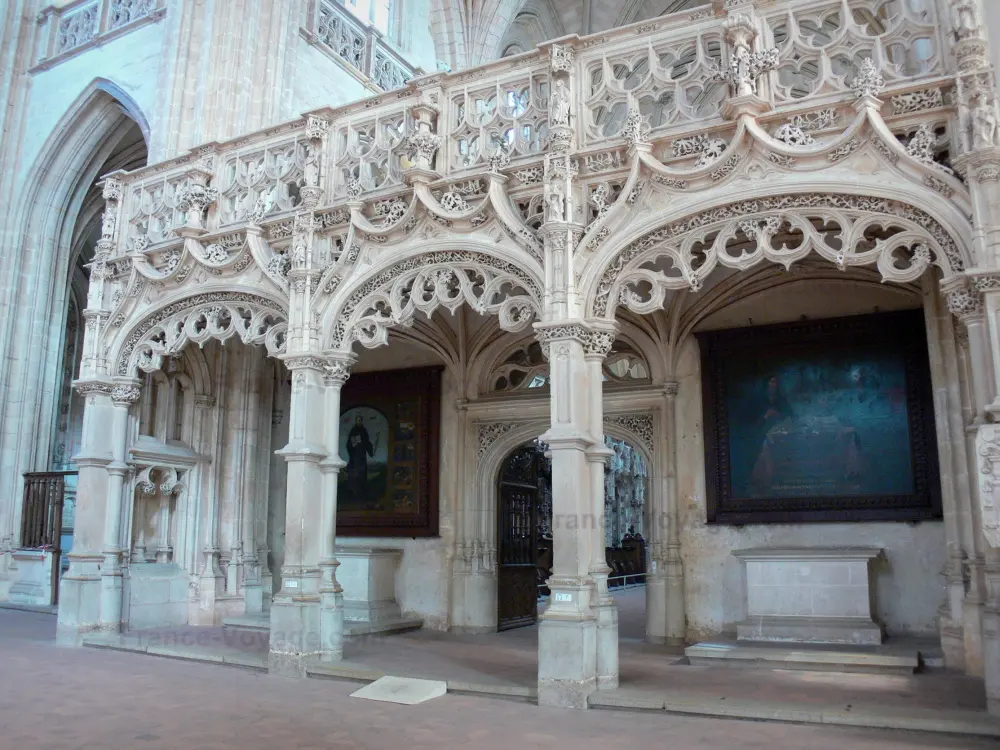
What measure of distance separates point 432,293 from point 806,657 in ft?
15.8

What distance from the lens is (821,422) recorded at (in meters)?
9.22

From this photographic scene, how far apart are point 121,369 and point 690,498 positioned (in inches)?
268

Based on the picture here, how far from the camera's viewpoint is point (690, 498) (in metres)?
9.84

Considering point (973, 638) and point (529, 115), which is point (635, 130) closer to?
point (529, 115)

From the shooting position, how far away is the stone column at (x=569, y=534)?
6480mm

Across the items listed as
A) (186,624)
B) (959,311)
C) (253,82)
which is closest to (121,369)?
(186,624)

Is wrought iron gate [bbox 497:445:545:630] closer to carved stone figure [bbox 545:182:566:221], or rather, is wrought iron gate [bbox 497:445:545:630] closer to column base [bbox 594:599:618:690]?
column base [bbox 594:599:618:690]

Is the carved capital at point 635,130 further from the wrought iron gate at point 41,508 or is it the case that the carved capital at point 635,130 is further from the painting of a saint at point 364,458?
the wrought iron gate at point 41,508

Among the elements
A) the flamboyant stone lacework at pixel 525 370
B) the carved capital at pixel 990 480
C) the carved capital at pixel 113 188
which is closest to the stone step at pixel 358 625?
the flamboyant stone lacework at pixel 525 370

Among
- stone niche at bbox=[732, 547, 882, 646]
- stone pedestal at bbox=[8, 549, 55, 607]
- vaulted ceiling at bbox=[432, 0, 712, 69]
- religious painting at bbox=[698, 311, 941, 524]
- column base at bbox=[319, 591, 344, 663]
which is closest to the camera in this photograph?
column base at bbox=[319, 591, 344, 663]

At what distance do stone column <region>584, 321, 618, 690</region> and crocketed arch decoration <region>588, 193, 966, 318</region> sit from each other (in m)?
0.30

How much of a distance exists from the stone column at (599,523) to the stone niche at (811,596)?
7.83 ft

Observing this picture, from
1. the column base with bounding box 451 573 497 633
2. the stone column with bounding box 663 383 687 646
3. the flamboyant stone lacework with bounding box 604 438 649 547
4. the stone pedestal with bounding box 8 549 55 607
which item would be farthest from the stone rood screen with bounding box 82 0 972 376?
the flamboyant stone lacework with bounding box 604 438 649 547

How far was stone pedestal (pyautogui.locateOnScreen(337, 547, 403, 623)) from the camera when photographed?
35.4ft
